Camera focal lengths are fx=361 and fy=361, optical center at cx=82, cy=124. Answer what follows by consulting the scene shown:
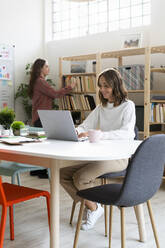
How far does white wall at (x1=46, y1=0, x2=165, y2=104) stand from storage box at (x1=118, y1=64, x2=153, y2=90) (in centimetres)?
36

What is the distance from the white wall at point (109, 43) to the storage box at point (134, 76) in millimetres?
364

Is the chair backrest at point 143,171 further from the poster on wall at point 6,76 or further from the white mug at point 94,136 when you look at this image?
the poster on wall at point 6,76

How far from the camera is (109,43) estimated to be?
16.8 ft

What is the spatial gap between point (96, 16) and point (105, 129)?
10.8 feet

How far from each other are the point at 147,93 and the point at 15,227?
2.22m

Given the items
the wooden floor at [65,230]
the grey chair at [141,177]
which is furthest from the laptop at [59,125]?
the wooden floor at [65,230]

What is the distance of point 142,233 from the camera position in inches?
97.1

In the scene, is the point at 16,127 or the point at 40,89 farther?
the point at 40,89

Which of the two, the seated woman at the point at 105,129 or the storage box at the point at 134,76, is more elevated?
the storage box at the point at 134,76

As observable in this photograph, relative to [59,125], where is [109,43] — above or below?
above

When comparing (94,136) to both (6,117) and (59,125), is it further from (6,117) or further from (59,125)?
(6,117)

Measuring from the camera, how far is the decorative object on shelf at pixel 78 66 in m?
5.20

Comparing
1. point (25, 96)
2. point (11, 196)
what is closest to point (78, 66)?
point (25, 96)

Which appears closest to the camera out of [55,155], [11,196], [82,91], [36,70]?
[55,155]
